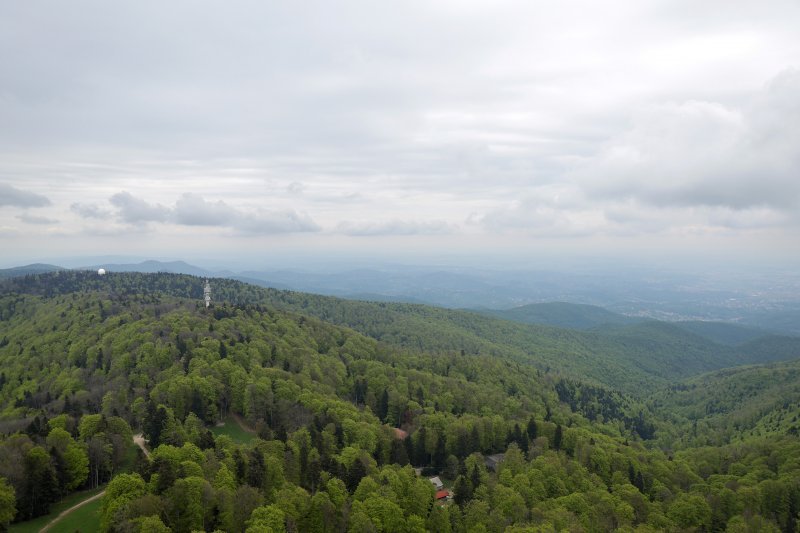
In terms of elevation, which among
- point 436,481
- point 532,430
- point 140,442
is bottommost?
point 436,481

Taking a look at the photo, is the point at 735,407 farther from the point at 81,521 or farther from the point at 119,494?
the point at 81,521

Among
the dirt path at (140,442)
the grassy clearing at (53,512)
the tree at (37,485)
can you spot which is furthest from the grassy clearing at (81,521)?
the dirt path at (140,442)

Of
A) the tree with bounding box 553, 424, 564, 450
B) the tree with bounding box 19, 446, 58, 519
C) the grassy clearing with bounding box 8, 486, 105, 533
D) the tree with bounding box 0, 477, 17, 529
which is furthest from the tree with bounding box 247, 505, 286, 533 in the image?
the tree with bounding box 553, 424, 564, 450

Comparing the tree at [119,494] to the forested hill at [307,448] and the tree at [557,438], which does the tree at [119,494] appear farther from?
the tree at [557,438]

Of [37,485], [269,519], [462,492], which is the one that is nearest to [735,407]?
[462,492]

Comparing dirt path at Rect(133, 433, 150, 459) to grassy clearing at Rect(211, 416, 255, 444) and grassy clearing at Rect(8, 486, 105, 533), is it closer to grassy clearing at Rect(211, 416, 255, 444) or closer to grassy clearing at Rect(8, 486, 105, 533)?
grassy clearing at Rect(8, 486, 105, 533)

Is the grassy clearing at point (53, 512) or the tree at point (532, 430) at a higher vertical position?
the grassy clearing at point (53, 512)
